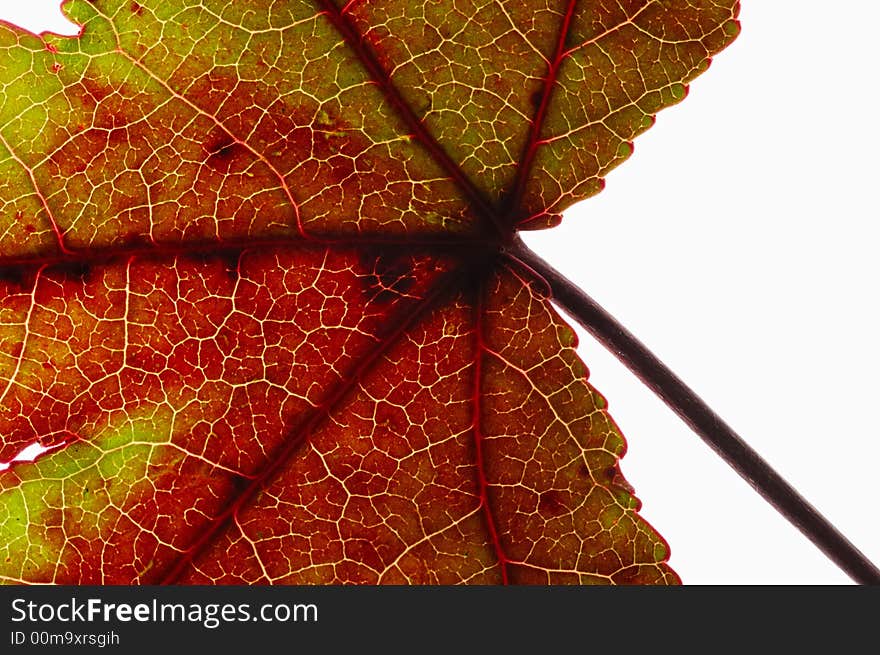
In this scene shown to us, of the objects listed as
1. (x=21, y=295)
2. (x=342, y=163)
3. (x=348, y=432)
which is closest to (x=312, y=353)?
(x=348, y=432)

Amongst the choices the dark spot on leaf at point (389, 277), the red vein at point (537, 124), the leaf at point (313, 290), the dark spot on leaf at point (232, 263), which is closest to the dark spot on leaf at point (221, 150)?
the leaf at point (313, 290)

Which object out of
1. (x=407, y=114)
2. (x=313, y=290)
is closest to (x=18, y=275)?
(x=313, y=290)

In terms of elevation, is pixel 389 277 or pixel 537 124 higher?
pixel 537 124

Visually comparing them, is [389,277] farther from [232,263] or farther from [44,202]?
[44,202]

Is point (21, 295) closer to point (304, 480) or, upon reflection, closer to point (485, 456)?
point (304, 480)

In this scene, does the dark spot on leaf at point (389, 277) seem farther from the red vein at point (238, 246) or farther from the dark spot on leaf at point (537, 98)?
the dark spot on leaf at point (537, 98)

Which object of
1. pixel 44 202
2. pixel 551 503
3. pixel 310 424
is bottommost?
pixel 551 503

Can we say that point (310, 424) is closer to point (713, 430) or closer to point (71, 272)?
point (71, 272)
